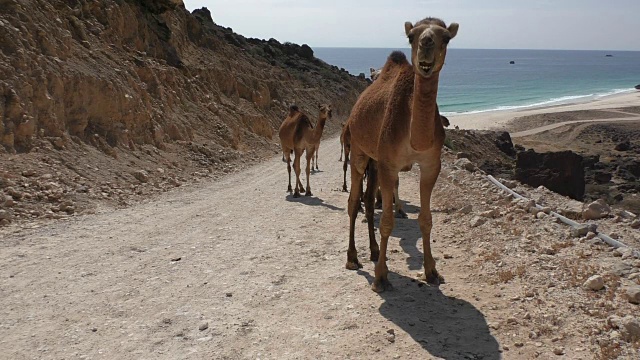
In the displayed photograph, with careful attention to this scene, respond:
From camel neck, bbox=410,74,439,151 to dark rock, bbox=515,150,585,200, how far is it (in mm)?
17495

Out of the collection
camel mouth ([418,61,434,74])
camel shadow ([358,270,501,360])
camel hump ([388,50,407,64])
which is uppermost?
camel hump ([388,50,407,64])

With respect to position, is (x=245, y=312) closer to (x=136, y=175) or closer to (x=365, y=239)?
(x=365, y=239)

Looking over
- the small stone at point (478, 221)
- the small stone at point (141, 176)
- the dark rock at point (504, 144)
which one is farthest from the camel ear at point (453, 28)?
the dark rock at point (504, 144)

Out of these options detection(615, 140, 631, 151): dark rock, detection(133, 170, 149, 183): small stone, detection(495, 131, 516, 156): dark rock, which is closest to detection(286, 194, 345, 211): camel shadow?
detection(133, 170, 149, 183): small stone

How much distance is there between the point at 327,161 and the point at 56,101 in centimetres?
1077

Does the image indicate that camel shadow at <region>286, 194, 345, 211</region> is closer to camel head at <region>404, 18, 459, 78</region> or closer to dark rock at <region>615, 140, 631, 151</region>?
camel head at <region>404, 18, 459, 78</region>

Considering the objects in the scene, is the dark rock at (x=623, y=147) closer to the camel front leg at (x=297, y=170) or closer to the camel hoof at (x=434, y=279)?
the camel front leg at (x=297, y=170)

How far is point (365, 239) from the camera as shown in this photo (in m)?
9.55

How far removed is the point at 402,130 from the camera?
657 cm

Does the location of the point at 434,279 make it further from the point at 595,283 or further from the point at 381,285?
the point at 595,283

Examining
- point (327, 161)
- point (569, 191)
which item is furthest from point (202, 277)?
point (569, 191)

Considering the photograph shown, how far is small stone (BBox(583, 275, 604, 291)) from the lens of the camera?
588cm

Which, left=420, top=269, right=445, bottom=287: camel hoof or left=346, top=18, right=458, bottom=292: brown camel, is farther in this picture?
left=420, top=269, right=445, bottom=287: camel hoof

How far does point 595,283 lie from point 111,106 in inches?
567
